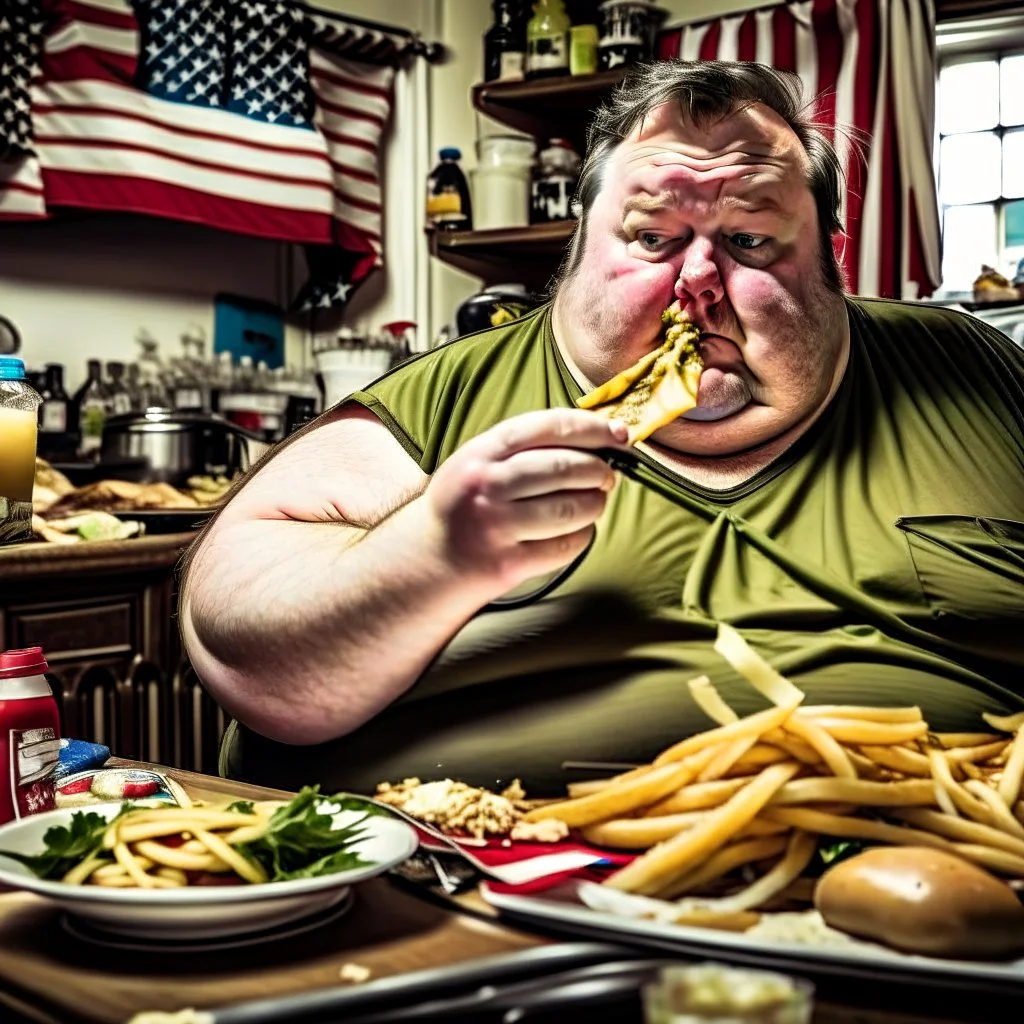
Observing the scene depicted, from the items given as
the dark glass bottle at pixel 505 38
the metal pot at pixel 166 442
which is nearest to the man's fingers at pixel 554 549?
the metal pot at pixel 166 442

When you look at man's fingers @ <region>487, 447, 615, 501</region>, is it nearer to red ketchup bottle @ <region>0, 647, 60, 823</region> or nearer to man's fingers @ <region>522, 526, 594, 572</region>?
man's fingers @ <region>522, 526, 594, 572</region>

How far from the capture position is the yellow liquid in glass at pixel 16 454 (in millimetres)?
1329

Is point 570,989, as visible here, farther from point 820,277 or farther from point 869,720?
point 820,277

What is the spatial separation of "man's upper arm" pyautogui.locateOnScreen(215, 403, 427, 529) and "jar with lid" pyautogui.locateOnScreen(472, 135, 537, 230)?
244 centimetres

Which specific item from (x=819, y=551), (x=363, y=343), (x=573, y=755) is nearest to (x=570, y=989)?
(x=573, y=755)

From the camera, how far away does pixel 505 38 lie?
12.3 ft

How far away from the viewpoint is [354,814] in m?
0.88

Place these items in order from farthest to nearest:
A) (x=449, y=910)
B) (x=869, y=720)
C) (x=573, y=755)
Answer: (x=573, y=755) → (x=869, y=720) → (x=449, y=910)

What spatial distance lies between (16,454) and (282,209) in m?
2.33

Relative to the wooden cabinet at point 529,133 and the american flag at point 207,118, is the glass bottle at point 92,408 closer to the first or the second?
the american flag at point 207,118

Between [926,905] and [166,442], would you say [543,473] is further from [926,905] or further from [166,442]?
[166,442]

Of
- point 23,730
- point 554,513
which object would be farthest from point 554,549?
point 23,730

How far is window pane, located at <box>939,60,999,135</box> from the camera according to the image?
3359mm

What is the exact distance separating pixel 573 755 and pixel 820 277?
1.94 ft
